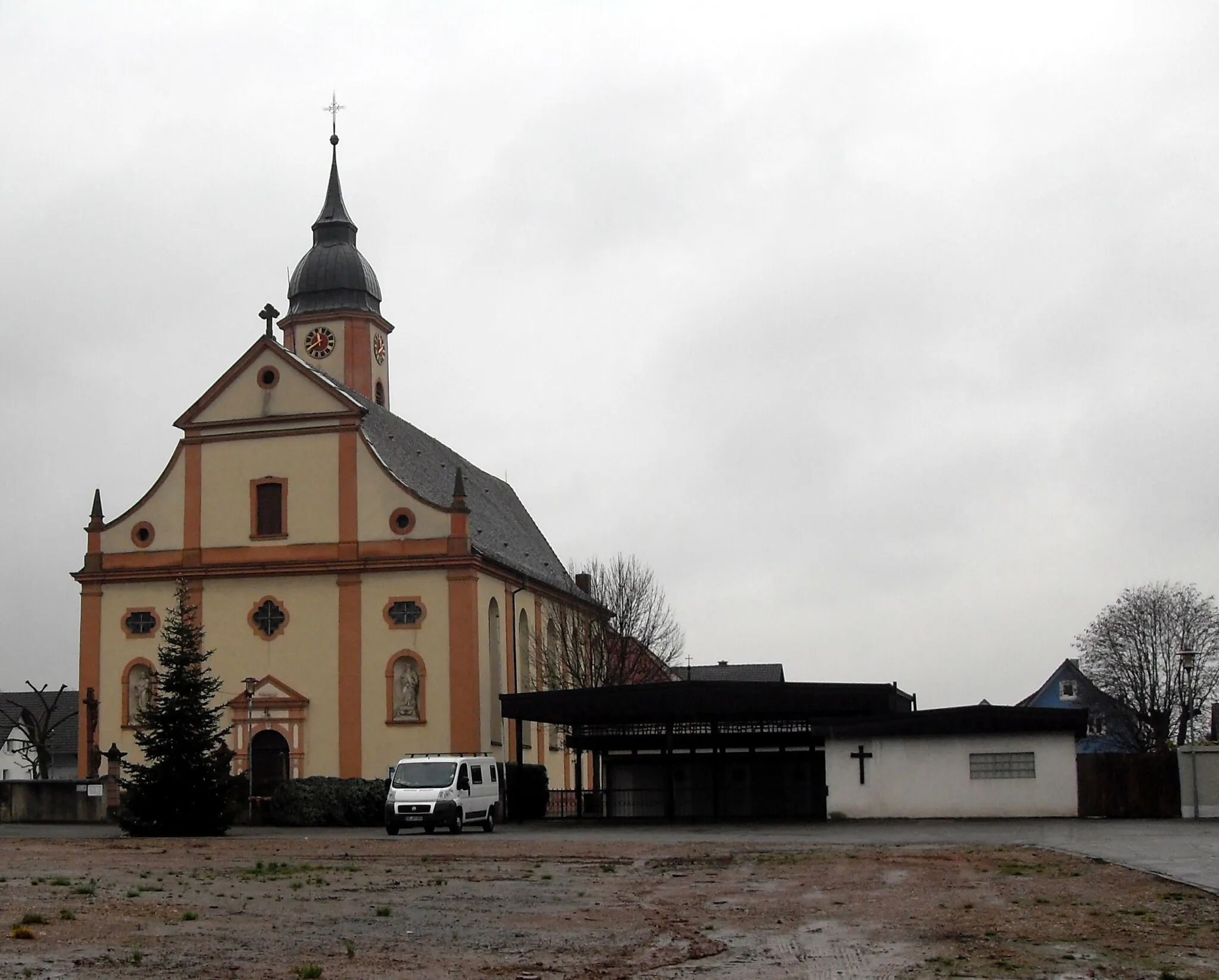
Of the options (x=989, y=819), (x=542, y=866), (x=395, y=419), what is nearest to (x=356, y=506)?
(x=395, y=419)

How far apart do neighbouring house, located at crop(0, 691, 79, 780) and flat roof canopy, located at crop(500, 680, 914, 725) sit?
46.5 m

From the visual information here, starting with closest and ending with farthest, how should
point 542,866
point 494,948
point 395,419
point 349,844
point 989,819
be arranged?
point 494,948
point 542,866
point 349,844
point 989,819
point 395,419

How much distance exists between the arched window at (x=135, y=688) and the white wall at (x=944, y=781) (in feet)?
68.3

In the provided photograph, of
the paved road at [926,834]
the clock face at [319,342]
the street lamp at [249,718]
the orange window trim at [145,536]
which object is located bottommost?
the paved road at [926,834]

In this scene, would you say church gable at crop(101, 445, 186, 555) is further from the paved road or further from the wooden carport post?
the wooden carport post

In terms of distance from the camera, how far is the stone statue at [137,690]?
49.9 meters

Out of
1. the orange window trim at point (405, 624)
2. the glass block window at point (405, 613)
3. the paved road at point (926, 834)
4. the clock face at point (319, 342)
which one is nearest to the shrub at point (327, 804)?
the paved road at point (926, 834)

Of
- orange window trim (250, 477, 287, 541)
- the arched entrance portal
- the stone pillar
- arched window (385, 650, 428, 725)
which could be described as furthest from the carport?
the stone pillar

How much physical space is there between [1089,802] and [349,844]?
21.3 metres

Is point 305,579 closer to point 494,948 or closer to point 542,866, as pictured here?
point 542,866

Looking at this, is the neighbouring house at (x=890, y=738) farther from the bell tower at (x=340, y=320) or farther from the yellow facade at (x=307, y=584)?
the bell tower at (x=340, y=320)

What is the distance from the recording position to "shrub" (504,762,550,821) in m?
46.2

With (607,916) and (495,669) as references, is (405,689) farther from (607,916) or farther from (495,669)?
(607,916)

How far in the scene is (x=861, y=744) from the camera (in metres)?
42.3
